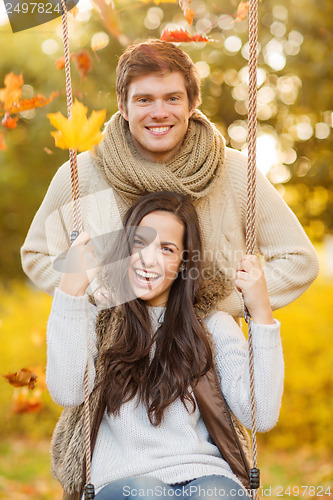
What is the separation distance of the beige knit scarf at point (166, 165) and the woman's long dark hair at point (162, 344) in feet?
0.15

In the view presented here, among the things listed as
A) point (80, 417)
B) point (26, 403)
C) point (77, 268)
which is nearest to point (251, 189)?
point (77, 268)

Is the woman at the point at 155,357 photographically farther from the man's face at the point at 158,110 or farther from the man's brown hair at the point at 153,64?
the man's brown hair at the point at 153,64

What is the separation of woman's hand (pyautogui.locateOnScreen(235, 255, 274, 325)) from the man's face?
506 mm

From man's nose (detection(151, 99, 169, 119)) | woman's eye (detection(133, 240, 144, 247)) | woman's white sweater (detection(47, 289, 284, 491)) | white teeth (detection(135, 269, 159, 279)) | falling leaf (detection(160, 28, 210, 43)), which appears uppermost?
falling leaf (detection(160, 28, 210, 43))

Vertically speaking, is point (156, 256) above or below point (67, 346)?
above

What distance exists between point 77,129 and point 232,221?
657mm

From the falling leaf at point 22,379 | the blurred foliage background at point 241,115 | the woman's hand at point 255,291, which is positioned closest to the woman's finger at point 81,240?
the woman's hand at point 255,291

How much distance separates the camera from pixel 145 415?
1.91 meters

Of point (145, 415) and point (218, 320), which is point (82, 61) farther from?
point (145, 415)

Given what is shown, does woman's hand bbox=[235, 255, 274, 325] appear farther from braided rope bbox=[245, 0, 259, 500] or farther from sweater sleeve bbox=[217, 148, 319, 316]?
sweater sleeve bbox=[217, 148, 319, 316]

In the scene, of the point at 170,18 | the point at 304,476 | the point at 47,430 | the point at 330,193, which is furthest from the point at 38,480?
the point at 170,18

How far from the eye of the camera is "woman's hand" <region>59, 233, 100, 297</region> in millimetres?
1817

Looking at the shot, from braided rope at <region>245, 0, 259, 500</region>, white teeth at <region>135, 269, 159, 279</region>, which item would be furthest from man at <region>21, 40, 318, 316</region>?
braided rope at <region>245, 0, 259, 500</region>

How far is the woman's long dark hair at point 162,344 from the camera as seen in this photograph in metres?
1.93
